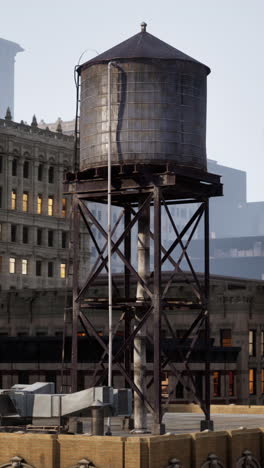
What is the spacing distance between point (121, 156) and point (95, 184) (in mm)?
1615

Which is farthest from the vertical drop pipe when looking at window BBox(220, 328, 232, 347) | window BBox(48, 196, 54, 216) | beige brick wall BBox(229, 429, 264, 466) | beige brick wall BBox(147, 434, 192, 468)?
window BBox(48, 196, 54, 216)

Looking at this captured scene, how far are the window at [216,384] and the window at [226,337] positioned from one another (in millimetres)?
3591

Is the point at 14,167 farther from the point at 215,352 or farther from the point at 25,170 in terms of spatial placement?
the point at 215,352

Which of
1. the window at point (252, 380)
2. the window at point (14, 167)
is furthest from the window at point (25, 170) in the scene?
the window at point (252, 380)

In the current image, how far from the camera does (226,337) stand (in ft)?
298

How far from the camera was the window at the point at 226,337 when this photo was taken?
9044 cm

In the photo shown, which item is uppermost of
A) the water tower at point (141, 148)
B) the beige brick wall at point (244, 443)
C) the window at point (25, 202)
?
the window at point (25, 202)

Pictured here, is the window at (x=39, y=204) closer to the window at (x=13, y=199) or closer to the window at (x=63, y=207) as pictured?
the window at (x=63, y=207)

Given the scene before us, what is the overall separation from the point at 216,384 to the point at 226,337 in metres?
4.93

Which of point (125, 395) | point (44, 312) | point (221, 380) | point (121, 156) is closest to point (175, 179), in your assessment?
point (121, 156)

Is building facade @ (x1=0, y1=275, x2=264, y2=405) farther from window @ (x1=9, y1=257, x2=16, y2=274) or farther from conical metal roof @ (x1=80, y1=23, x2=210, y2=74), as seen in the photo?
conical metal roof @ (x1=80, y1=23, x2=210, y2=74)

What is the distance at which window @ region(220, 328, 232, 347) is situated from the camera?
90438mm

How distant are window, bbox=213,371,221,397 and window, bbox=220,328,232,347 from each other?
3.59 m

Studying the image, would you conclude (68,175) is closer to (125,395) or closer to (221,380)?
(125,395)
